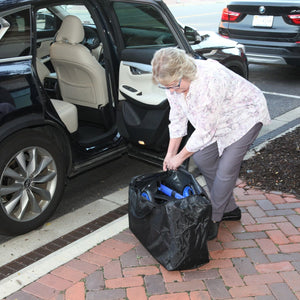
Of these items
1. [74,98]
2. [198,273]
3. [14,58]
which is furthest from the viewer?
[74,98]

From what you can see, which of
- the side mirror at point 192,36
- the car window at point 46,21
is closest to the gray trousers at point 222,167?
the side mirror at point 192,36

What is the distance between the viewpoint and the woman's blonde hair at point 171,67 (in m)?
2.60

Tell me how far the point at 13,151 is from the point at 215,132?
1399 millimetres

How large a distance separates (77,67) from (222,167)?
176cm

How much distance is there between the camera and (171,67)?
259cm

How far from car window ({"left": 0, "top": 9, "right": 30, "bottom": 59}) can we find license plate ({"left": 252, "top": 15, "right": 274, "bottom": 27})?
17.1ft

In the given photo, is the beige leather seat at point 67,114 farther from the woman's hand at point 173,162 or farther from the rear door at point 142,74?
the woman's hand at point 173,162

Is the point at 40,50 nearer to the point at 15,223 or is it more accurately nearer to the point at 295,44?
the point at 15,223

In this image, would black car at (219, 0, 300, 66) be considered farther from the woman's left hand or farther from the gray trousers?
the woman's left hand

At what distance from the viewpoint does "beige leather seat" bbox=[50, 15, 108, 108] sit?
13.1 ft

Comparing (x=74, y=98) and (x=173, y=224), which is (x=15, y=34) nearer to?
(x=74, y=98)

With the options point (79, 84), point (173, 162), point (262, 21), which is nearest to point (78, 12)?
point (79, 84)

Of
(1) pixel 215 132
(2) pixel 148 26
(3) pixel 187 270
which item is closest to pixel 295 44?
(2) pixel 148 26

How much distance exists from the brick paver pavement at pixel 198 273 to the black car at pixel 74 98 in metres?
0.65
